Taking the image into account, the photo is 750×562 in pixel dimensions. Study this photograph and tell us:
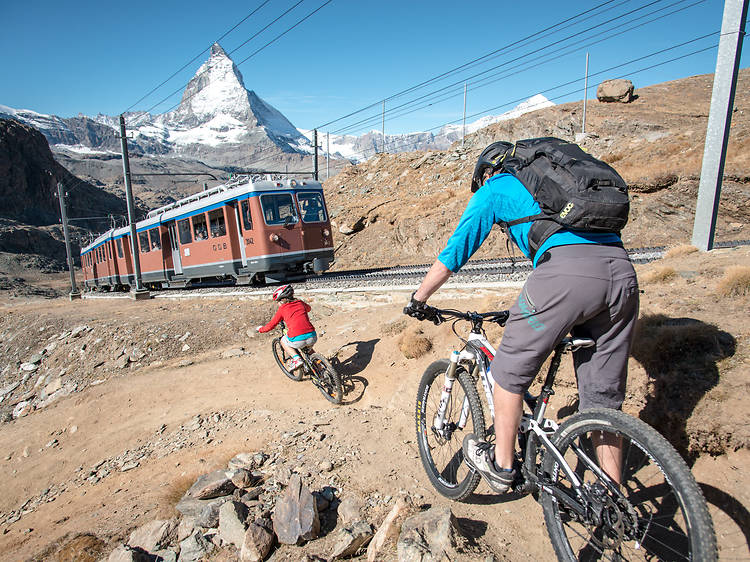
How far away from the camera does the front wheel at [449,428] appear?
9.96 ft

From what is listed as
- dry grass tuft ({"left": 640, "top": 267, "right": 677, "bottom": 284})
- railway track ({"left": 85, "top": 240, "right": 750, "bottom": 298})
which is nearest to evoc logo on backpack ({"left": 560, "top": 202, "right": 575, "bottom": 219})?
railway track ({"left": 85, "top": 240, "right": 750, "bottom": 298})

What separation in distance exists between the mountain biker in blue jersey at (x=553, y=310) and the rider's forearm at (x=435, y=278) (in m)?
0.02

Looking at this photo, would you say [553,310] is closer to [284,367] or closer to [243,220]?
[284,367]

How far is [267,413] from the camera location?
19.6ft

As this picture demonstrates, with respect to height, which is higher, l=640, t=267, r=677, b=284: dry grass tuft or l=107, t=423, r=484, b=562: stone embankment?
l=640, t=267, r=677, b=284: dry grass tuft

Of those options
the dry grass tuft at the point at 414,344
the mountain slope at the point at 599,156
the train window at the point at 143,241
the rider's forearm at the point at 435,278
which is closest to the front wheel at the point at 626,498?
the rider's forearm at the point at 435,278

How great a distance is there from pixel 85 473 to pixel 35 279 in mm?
63344

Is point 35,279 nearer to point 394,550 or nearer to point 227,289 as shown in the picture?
point 227,289

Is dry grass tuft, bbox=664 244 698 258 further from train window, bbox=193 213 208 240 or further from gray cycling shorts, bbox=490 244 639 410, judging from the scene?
train window, bbox=193 213 208 240

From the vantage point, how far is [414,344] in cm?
616

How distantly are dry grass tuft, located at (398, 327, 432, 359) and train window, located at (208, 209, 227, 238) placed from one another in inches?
397

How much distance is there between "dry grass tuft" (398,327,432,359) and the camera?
6.09 meters

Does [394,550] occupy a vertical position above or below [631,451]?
below

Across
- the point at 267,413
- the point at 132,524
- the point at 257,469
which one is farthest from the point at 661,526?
the point at 267,413
